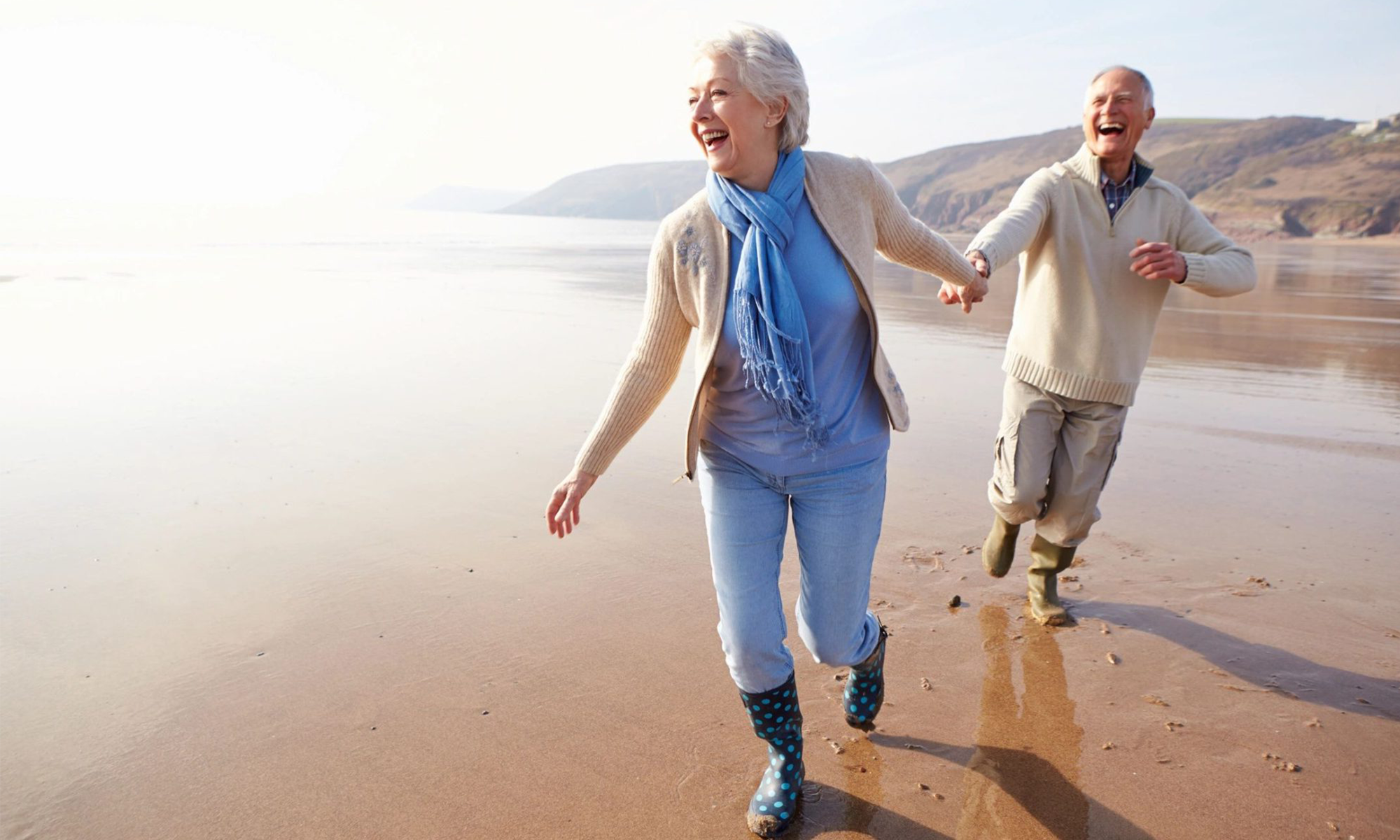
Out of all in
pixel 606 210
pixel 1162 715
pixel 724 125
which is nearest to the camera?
pixel 724 125

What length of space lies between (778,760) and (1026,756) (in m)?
0.88

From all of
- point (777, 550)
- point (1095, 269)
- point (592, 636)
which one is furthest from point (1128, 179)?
point (592, 636)

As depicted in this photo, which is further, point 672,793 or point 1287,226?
point 1287,226

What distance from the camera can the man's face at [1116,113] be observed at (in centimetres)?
356

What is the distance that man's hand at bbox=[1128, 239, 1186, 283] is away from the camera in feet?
11.1

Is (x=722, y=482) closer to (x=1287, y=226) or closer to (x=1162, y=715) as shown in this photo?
(x=1162, y=715)

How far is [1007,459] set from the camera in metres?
3.88

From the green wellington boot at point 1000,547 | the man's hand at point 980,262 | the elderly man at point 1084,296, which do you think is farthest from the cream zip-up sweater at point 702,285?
the green wellington boot at point 1000,547

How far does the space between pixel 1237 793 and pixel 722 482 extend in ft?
5.84

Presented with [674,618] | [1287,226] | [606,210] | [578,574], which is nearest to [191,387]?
[578,574]

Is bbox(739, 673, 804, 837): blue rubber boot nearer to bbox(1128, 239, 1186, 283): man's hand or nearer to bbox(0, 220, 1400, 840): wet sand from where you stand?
bbox(0, 220, 1400, 840): wet sand

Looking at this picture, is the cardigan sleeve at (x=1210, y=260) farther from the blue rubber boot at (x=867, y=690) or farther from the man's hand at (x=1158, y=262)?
the blue rubber boot at (x=867, y=690)

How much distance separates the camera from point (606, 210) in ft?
527

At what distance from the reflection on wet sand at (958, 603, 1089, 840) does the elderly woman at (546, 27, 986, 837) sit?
583 mm
